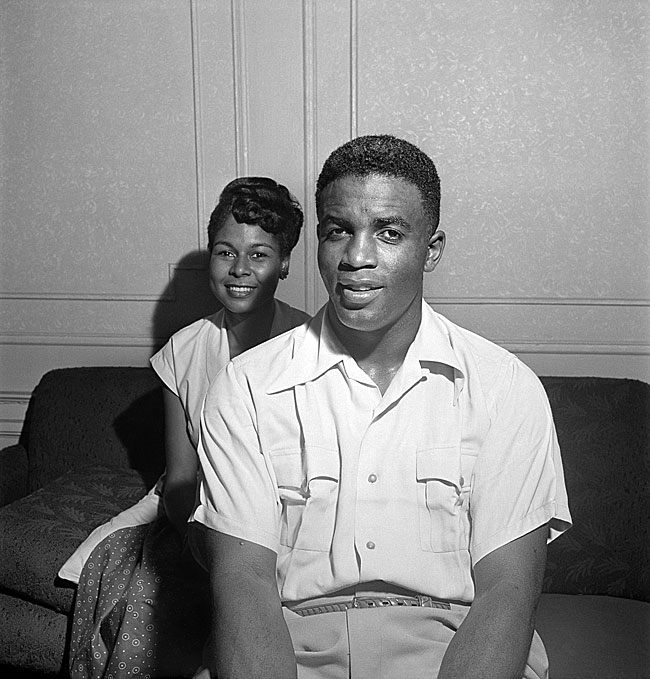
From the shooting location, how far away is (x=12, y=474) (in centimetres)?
272

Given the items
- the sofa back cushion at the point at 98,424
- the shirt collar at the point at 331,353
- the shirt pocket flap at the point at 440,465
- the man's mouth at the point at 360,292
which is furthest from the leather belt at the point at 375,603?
the sofa back cushion at the point at 98,424

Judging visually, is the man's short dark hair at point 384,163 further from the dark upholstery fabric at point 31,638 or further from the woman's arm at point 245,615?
the dark upholstery fabric at point 31,638

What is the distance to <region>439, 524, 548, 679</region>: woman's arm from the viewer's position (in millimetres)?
1321

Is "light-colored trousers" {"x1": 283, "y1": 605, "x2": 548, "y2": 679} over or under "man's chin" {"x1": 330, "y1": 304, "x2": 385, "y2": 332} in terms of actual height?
under

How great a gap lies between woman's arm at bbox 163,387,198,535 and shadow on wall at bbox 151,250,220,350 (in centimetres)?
74

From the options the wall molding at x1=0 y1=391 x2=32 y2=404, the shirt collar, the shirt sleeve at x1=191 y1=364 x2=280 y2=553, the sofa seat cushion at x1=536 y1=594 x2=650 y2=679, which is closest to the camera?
the shirt sleeve at x1=191 y1=364 x2=280 y2=553

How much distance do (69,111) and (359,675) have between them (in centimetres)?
226

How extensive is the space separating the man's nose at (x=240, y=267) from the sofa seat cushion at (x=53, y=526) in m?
0.82

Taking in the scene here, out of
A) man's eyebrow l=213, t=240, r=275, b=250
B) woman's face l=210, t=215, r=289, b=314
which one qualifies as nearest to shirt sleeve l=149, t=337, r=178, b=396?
woman's face l=210, t=215, r=289, b=314

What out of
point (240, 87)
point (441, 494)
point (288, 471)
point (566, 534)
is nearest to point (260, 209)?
point (240, 87)

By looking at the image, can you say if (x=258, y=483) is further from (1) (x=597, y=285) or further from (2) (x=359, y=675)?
(1) (x=597, y=285)

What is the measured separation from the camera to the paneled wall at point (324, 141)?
2.62m

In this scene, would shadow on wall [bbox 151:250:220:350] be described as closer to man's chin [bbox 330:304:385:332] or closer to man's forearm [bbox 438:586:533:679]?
man's chin [bbox 330:304:385:332]

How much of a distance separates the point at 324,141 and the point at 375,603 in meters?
Answer: 1.70
